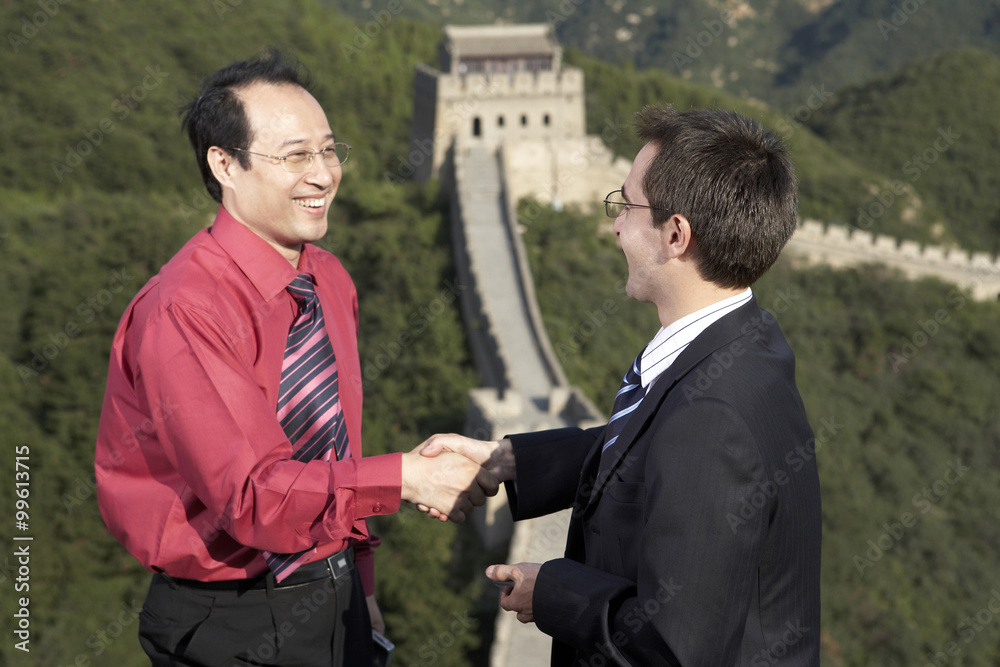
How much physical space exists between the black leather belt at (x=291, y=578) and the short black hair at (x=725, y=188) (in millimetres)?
1784

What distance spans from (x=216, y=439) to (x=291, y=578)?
748 millimetres

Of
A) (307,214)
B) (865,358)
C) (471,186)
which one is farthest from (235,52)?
(307,214)

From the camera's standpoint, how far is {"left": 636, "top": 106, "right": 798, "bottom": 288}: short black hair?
2.57m

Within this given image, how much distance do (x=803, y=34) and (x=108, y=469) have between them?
277 ft

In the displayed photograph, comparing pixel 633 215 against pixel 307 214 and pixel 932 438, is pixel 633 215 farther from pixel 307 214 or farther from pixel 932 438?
pixel 932 438

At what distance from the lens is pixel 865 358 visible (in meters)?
27.2

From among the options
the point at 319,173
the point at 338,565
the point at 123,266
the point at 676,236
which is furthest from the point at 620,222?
the point at 123,266

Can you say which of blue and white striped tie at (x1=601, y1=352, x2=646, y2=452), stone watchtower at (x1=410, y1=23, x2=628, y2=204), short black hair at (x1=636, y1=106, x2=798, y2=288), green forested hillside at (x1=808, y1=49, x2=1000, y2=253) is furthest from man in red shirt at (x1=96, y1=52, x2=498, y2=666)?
green forested hillside at (x1=808, y1=49, x2=1000, y2=253)

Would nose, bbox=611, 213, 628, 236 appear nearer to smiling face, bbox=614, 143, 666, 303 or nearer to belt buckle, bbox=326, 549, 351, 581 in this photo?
smiling face, bbox=614, 143, 666, 303

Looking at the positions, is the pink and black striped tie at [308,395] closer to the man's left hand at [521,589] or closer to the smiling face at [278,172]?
the smiling face at [278,172]

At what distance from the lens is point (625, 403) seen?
293cm

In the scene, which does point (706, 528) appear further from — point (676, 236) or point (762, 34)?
point (762, 34)

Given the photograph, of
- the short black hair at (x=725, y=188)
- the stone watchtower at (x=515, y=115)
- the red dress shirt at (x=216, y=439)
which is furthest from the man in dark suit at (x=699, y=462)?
the stone watchtower at (x=515, y=115)

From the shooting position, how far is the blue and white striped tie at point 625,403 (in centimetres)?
283
